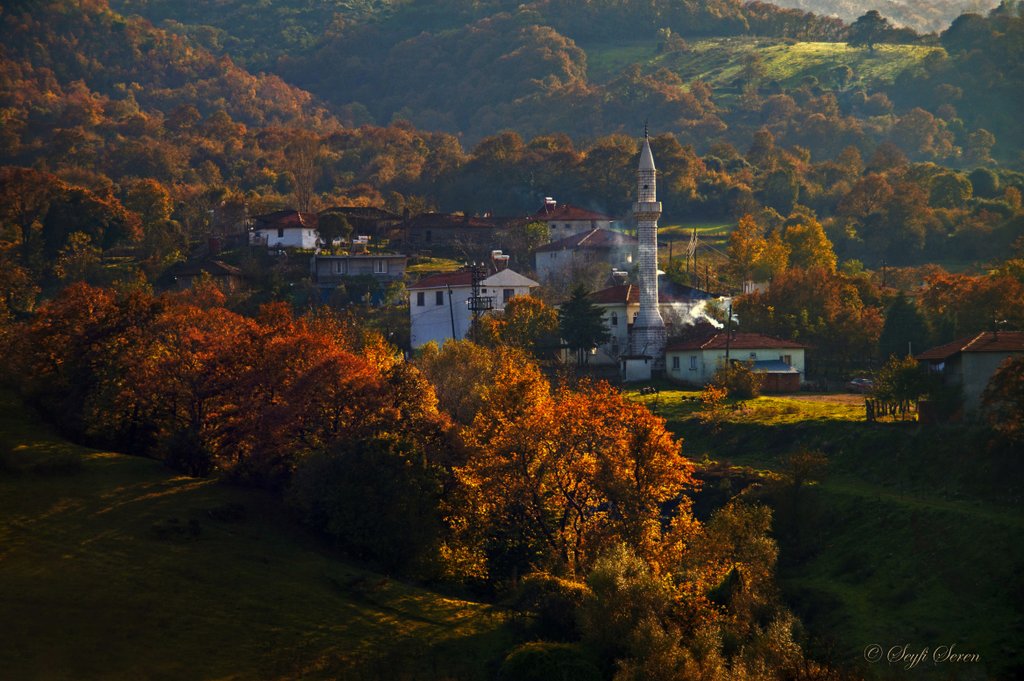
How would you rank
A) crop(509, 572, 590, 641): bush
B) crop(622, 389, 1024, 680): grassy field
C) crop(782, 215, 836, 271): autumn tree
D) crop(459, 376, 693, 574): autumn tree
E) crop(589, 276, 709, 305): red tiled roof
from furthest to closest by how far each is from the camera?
1. crop(782, 215, 836, 271): autumn tree
2. crop(589, 276, 709, 305): red tiled roof
3. crop(459, 376, 693, 574): autumn tree
4. crop(509, 572, 590, 641): bush
5. crop(622, 389, 1024, 680): grassy field

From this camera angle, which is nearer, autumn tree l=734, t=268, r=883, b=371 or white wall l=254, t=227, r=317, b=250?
autumn tree l=734, t=268, r=883, b=371

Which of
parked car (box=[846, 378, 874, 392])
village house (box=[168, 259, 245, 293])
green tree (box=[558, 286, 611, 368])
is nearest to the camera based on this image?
parked car (box=[846, 378, 874, 392])

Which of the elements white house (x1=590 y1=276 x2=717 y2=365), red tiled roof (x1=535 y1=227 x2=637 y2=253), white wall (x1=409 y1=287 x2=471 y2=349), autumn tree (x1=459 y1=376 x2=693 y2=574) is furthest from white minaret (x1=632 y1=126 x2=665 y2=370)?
autumn tree (x1=459 y1=376 x2=693 y2=574)

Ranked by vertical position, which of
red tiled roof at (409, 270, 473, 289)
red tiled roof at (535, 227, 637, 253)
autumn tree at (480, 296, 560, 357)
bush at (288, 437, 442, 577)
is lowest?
bush at (288, 437, 442, 577)

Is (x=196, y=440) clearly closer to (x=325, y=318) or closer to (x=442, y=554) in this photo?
(x=442, y=554)

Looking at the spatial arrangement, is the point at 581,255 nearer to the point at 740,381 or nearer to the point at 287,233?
the point at 287,233

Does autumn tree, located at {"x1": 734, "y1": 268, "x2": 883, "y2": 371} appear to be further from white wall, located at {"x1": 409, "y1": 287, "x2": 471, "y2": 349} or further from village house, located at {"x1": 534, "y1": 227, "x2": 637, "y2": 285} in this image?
village house, located at {"x1": 534, "y1": 227, "x2": 637, "y2": 285}

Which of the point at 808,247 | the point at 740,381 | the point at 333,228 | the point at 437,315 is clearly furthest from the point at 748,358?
the point at 333,228

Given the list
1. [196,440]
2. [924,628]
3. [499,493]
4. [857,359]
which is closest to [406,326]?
[857,359]
